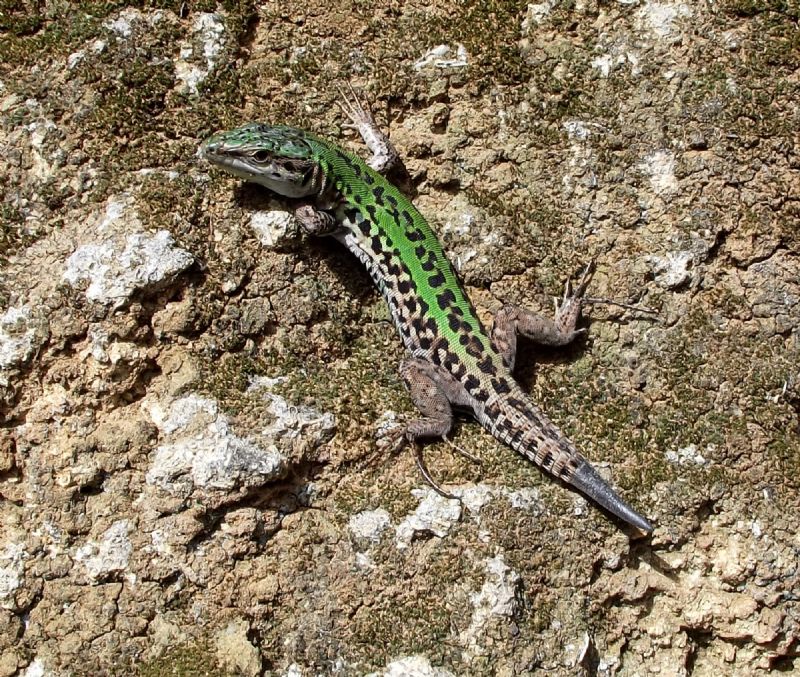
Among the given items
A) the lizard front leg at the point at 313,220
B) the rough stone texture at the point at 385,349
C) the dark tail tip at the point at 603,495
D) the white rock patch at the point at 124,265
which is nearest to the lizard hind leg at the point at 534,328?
the rough stone texture at the point at 385,349

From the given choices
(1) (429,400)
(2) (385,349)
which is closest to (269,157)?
(2) (385,349)

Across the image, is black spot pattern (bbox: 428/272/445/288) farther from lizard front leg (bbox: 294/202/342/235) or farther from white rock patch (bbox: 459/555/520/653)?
white rock patch (bbox: 459/555/520/653)

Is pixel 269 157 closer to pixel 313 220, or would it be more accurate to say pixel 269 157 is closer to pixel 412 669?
pixel 313 220

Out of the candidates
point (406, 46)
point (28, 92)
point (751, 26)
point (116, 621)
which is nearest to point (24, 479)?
point (116, 621)

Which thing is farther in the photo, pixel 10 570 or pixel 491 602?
pixel 491 602

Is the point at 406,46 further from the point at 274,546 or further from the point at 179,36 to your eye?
the point at 274,546

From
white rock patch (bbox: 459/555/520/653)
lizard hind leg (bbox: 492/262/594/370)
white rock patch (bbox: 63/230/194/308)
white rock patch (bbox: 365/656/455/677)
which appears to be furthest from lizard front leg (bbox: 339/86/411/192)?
white rock patch (bbox: 365/656/455/677)
